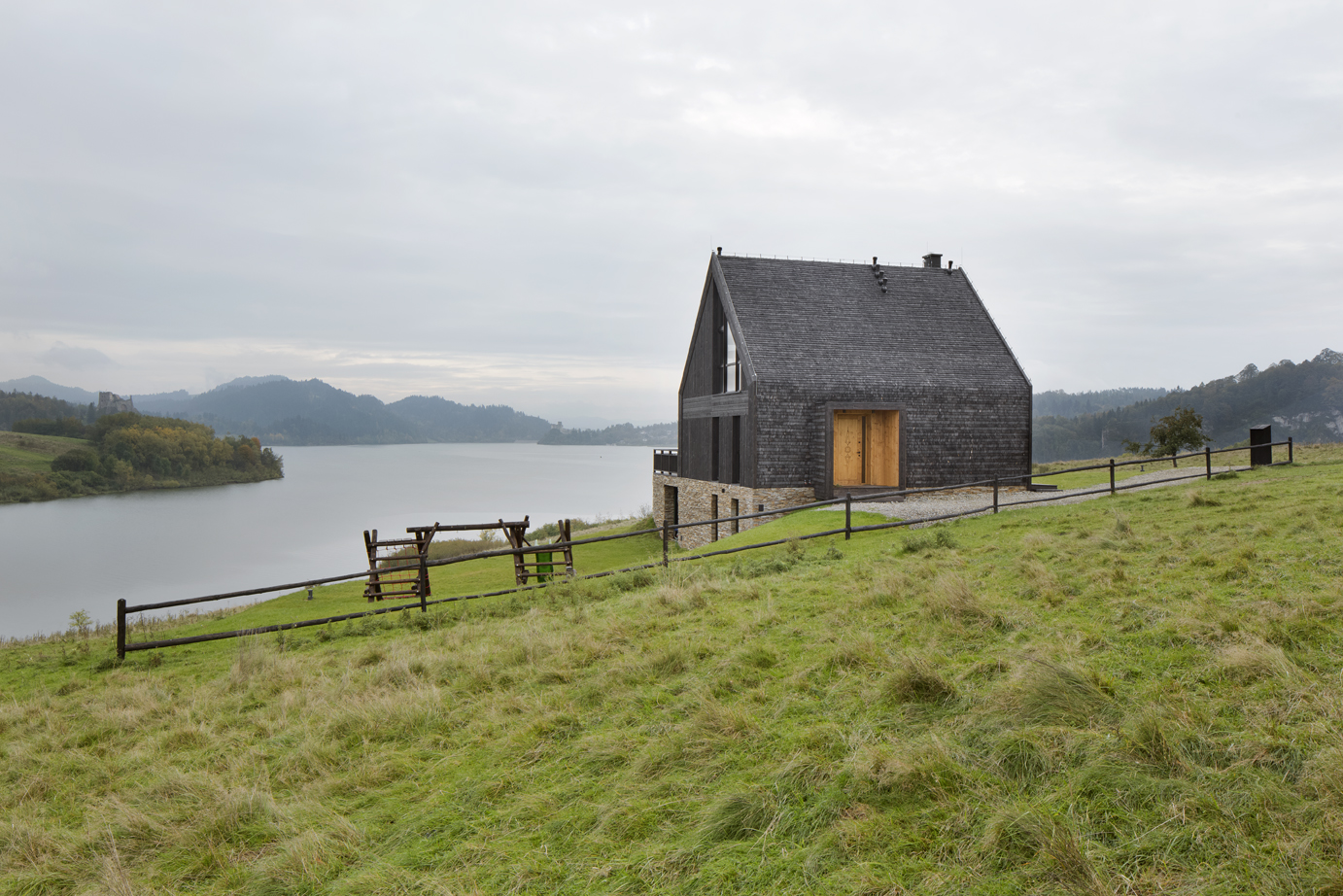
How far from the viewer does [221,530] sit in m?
55.6

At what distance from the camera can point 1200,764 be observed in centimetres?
333

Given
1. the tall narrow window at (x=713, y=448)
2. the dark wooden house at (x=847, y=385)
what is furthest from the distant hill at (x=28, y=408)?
the dark wooden house at (x=847, y=385)

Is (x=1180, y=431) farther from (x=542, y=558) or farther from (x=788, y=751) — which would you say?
(x=788, y=751)

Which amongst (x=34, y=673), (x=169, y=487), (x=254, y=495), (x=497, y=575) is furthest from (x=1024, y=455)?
(x=169, y=487)

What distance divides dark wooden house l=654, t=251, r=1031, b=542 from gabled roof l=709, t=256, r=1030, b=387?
5 cm

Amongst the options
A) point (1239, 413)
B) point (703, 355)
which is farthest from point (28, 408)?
point (1239, 413)

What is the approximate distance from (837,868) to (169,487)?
108664 millimetres

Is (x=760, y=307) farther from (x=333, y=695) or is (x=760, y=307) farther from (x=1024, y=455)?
(x=333, y=695)

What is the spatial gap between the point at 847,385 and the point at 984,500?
5323mm

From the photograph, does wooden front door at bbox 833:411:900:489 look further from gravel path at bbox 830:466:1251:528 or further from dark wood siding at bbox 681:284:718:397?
dark wood siding at bbox 681:284:718:397

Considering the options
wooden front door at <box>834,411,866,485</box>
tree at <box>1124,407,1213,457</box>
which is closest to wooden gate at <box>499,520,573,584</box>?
wooden front door at <box>834,411,866,485</box>

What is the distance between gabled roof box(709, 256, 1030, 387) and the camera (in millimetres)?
21938

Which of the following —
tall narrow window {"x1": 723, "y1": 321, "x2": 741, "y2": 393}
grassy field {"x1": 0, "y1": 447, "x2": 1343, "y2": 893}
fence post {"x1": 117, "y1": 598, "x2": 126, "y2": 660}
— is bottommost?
fence post {"x1": 117, "y1": 598, "x2": 126, "y2": 660}

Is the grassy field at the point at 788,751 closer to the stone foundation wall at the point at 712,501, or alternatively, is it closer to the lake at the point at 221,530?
the stone foundation wall at the point at 712,501
